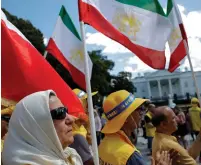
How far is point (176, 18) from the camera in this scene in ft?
13.3

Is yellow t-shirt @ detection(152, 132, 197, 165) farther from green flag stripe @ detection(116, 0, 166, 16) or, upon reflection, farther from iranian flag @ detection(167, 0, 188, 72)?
green flag stripe @ detection(116, 0, 166, 16)

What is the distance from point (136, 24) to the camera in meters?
3.72

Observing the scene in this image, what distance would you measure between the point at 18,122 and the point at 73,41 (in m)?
2.90


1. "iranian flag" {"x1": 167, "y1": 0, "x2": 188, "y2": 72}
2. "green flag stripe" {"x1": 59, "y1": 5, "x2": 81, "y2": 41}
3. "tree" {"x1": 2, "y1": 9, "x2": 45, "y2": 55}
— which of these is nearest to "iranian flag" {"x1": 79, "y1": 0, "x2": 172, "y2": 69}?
"iranian flag" {"x1": 167, "y1": 0, "x2": 188, "y2": 72}

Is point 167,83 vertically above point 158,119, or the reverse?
point 167,83

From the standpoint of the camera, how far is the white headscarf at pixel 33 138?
6.00 feet

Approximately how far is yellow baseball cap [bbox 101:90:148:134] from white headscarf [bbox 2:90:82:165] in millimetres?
886

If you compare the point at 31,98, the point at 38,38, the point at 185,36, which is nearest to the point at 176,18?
the point at 185,36

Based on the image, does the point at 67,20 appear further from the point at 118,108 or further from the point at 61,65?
the point at 61,65

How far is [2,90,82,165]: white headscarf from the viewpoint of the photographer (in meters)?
1.83

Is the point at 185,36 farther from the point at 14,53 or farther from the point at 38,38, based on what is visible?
the point at 38,38

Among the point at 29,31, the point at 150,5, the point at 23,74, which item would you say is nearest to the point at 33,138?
the point at 23,74

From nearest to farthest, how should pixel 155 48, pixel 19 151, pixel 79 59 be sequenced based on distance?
pixel 19 151 → pixel 155 48 → pixel 79 59

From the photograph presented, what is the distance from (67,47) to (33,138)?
2.90 m
